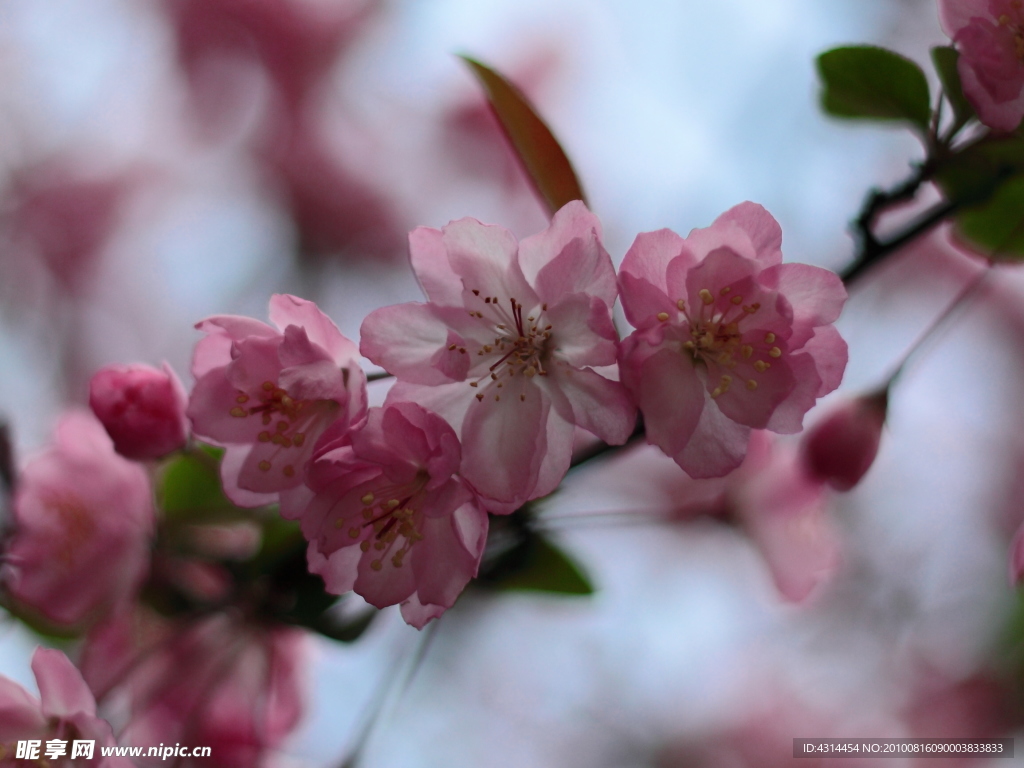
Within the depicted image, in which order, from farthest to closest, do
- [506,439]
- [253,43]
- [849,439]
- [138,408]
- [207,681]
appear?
1. [253,43]
2. [207,681]
3. [849,439]
4. [138,408]
5. [506,439]

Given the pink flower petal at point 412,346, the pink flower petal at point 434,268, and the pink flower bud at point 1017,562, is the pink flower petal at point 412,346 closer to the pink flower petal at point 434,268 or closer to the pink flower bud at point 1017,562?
the pink flower petal at point 434,268

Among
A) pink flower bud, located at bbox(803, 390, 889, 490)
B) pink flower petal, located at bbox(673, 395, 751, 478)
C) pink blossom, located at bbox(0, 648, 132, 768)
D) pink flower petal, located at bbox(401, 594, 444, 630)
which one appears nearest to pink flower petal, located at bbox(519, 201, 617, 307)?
pink flower petal, located at bbox(673, 395, 751, 478)

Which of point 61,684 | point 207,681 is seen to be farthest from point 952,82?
point 207,681

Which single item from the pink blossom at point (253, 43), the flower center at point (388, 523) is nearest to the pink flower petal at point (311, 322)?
the flower center at point (388, 523)

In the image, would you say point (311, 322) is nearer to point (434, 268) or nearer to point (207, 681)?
point (434, 268)

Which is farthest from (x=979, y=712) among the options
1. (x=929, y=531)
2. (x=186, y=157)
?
(x=186, y=157)

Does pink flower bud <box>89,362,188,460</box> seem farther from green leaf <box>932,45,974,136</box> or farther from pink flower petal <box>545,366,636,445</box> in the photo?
green leaf <box>932,45,974,136</box>
